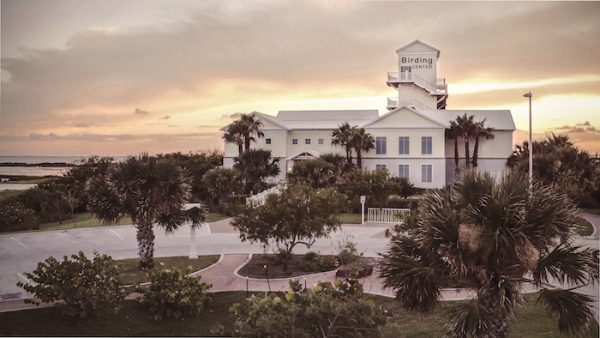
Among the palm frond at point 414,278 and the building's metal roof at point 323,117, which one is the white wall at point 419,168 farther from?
the palm frond at point 414,278

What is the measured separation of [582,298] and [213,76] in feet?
69.9

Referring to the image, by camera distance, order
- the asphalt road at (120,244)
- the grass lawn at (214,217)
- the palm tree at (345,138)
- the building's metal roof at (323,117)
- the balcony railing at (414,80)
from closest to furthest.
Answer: the asphalt road at (120,244)
the grass lawn at (214,217)
the palm tree at (345,138)
the building's metal roof at (323,117)
the balcony railing at (414,80)

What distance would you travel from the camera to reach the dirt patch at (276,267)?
1490 cm

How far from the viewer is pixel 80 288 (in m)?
11.0

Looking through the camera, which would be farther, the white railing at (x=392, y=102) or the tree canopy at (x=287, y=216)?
the white railing at (x=392, y=102)

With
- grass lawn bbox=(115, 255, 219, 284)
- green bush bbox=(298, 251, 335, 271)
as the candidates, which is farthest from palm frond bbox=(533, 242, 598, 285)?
grass lawn bbox=(115, 255, 219, 284)

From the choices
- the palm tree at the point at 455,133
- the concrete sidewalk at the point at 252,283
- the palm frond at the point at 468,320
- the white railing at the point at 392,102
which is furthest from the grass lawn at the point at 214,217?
the white railing at the point at 392,102

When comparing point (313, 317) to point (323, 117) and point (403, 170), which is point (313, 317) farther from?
point (323, 117)

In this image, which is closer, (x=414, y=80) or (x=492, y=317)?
(x=492, y=317)

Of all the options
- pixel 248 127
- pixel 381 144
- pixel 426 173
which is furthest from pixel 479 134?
pixel 248 127

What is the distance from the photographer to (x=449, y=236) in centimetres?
815

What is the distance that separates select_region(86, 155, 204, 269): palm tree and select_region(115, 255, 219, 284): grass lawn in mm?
1393

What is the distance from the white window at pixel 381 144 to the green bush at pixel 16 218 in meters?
23.1

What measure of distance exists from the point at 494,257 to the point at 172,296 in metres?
6.45
